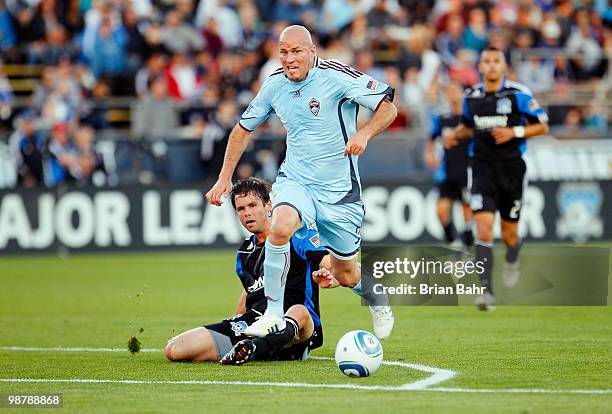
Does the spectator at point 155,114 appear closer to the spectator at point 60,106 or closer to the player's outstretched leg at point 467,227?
the spectator at point 60,106

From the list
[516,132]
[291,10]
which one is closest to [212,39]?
[291,10]

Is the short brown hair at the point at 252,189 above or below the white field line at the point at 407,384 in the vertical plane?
above

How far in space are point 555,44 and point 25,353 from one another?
19.1 metres

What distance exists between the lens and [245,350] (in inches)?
348

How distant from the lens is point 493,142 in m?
13.6

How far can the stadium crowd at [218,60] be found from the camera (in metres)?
22.2

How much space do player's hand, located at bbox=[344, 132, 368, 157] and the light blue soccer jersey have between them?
64cm

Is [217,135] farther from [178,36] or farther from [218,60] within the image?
Result: [178,36]

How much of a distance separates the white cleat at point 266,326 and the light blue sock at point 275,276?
82 millimetres

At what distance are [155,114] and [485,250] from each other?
425 inches

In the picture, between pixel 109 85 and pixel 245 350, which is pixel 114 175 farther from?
pixel 245 350

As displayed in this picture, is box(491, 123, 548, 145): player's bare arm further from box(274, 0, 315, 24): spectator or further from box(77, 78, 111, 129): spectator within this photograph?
box(274, 0, 315, 24): spectator

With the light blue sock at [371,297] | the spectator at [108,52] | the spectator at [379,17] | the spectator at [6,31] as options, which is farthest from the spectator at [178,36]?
the light blue sock at [371,297]

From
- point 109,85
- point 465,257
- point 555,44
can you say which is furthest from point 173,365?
point 555,44
